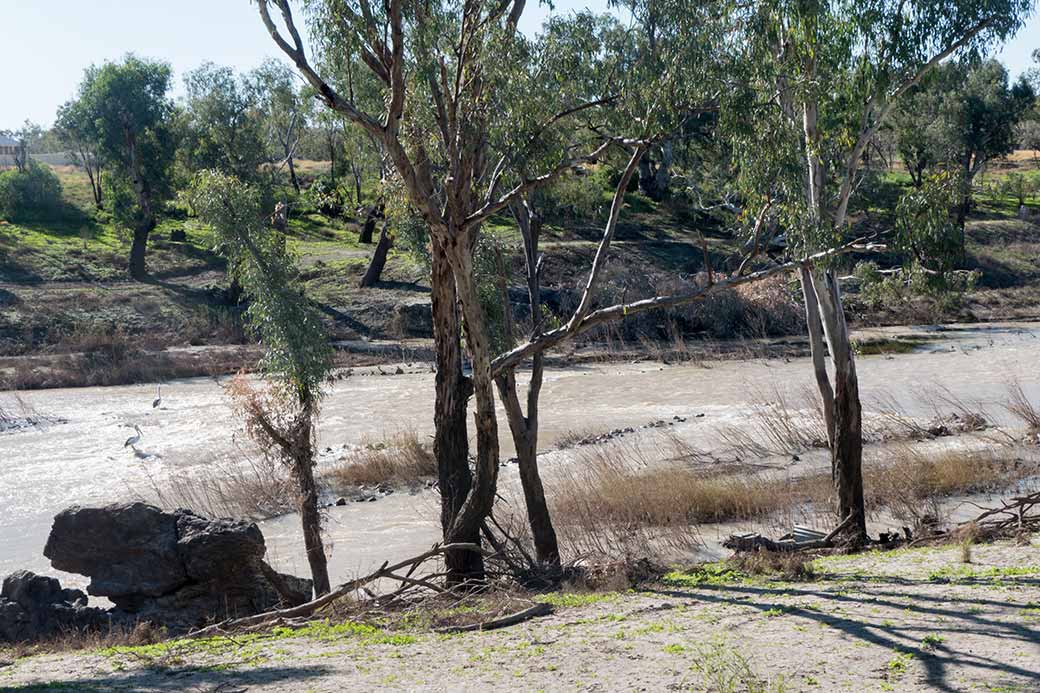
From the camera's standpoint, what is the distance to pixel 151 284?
43312mm

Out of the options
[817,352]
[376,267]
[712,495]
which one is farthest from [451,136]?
[376,267]

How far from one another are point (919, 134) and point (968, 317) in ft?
23.8

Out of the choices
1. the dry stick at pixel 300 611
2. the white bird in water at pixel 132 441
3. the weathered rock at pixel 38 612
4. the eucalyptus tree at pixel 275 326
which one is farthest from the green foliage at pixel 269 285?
the white bird in water at pixel 132 441

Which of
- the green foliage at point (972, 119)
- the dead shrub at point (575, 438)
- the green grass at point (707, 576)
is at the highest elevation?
the green foliage at point (972, 119)

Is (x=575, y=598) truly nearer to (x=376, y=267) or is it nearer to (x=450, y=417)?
(x=450, y=417)

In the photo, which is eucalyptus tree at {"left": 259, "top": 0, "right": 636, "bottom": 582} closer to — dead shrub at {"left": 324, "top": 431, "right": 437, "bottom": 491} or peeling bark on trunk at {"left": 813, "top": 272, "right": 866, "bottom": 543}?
peeling bark on trunk at {"left": 813, "top": 272, "right": 866, "bottom": 543}

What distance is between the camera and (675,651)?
6.59 m

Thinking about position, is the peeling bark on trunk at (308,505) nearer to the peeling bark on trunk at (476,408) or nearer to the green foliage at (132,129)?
the peeling bark on trunk at (476,408)

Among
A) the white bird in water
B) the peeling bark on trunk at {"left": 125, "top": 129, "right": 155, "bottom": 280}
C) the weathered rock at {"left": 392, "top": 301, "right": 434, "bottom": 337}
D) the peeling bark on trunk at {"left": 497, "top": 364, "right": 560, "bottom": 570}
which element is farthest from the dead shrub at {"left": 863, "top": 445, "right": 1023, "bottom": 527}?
the peeling bark on trunk at {"left": 125, "top": 129, "right": 155, "bottom": 280}

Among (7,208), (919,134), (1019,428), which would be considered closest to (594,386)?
(1019,428)

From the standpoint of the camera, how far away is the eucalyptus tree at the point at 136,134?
42.8m

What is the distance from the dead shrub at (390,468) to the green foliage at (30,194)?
37642 millimetres

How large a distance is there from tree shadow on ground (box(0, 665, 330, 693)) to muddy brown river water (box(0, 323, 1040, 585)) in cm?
586

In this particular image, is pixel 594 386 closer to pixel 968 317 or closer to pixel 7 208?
pixel 968 317
